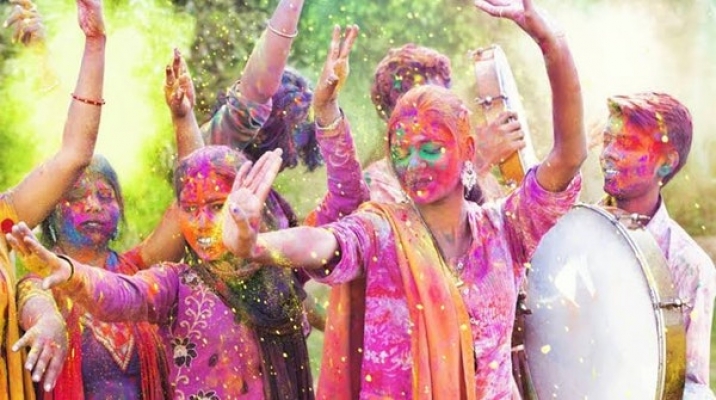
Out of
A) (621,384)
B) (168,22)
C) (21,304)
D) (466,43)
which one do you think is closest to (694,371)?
(621,384)

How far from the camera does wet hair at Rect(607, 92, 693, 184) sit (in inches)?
196

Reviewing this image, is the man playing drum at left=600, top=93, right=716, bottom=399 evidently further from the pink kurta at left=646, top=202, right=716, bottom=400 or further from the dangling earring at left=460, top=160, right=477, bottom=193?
the dangling earring at left=460, top=160, right=477, bottom=193

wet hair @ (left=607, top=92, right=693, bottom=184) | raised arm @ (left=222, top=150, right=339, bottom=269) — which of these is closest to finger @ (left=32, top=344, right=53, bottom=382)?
raised arm @ (left=222, top=150, right=339, bottom=269)

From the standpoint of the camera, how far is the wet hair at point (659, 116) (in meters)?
4.97

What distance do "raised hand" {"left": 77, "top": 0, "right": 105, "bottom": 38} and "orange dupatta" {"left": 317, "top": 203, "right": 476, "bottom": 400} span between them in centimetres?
101

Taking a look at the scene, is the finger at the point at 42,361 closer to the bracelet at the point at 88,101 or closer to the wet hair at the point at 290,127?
the bracelet at the point at 88,101

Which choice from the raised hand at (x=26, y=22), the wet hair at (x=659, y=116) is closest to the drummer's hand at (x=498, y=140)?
the wet hair at (x=659, y=116)

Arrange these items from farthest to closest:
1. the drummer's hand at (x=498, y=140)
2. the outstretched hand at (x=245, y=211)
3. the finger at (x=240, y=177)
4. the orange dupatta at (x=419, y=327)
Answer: the drummer's hand at (x=498, y=140) < the orange dupatta at (x=419, y=327) < the finger at (x=240, y=177) < the outstretched hand at (x=245, y=211)

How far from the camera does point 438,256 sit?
4062 mm

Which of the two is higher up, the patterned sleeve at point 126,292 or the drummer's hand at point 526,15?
the drummer's hand at point 526,15

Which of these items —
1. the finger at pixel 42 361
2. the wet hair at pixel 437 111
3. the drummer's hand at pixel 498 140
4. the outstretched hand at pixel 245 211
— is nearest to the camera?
the outstretched hand at pixel 245 211

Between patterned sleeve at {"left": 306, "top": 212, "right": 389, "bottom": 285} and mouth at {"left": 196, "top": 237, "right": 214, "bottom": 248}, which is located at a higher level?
mouth at {"left": 196, "top": 237, "right": 214, "bottom": 248}

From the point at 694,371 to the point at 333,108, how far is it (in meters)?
1.66

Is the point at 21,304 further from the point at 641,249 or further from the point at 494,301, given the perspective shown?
the point at 641,249
